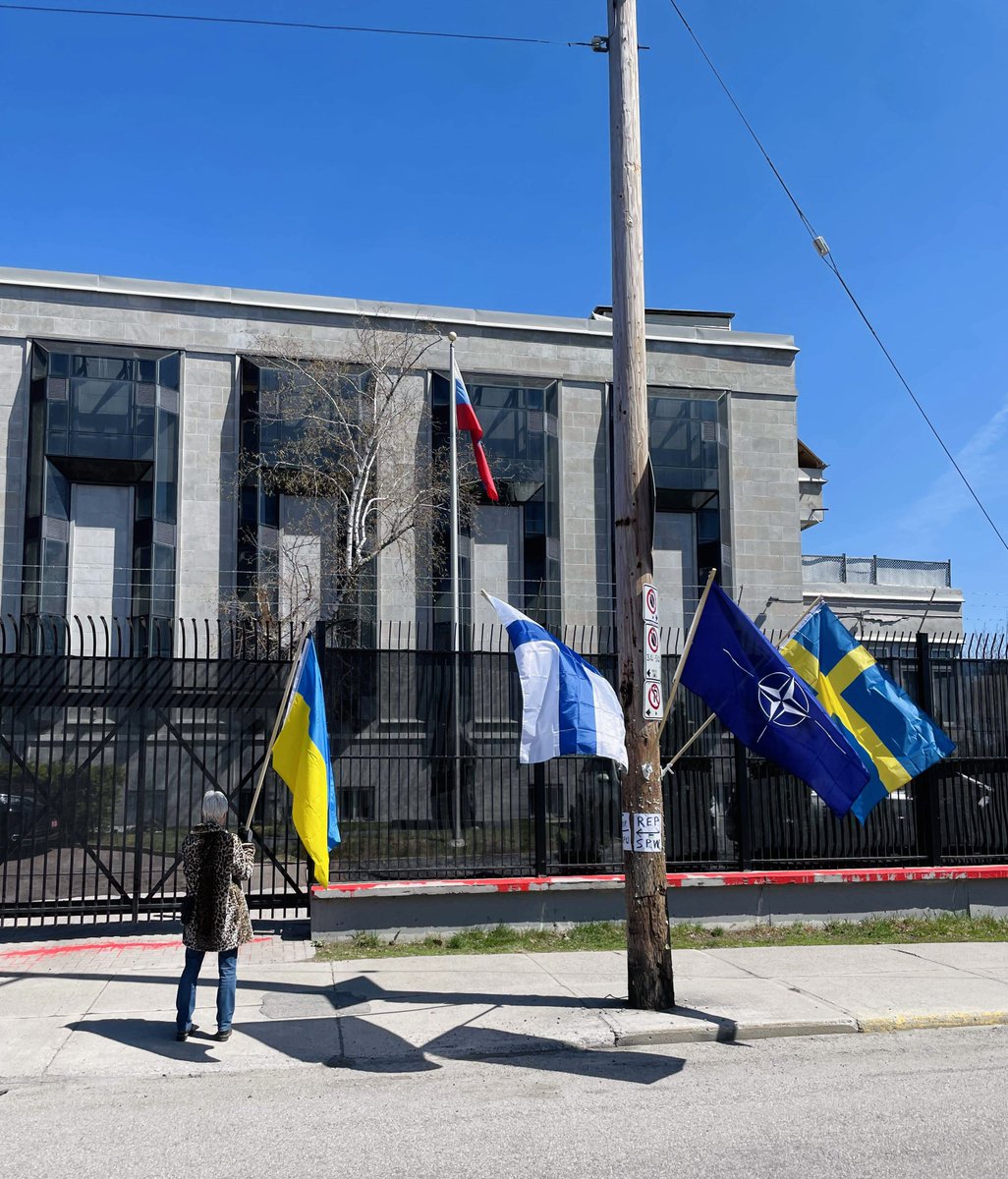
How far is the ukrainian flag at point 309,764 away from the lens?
29.4 feet

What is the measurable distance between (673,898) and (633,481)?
5296 millimetres

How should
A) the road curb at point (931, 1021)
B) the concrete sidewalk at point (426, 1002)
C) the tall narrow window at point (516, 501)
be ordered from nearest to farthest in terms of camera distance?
the concrete sidewalk at point (426, 1002)
the road curb at point (931, 1021)
the tall narrow window at point (516, 501)

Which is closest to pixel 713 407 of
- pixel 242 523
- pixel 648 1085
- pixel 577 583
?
pixel 577 583

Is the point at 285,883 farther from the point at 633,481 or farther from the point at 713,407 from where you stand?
the point at 713,407

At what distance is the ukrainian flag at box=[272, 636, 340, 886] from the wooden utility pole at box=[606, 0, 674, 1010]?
2.46 m

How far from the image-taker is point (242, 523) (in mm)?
29719

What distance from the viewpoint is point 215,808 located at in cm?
791

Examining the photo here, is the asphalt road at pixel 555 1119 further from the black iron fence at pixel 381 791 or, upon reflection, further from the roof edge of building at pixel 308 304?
the roof edge of building at pixel 308 304

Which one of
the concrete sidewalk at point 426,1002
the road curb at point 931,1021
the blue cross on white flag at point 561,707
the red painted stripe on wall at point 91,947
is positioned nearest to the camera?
the concrete sidewalk at point 426,1002

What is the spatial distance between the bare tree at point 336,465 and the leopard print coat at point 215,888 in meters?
18.6

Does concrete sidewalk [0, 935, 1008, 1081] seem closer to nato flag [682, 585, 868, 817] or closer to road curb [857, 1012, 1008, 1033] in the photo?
road curb [857, 1012, 1008, 1033]

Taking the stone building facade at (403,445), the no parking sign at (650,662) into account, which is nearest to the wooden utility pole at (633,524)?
the no parking sign at (650,662)

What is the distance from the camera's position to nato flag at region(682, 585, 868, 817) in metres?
8.91

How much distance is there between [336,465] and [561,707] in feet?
66.2
